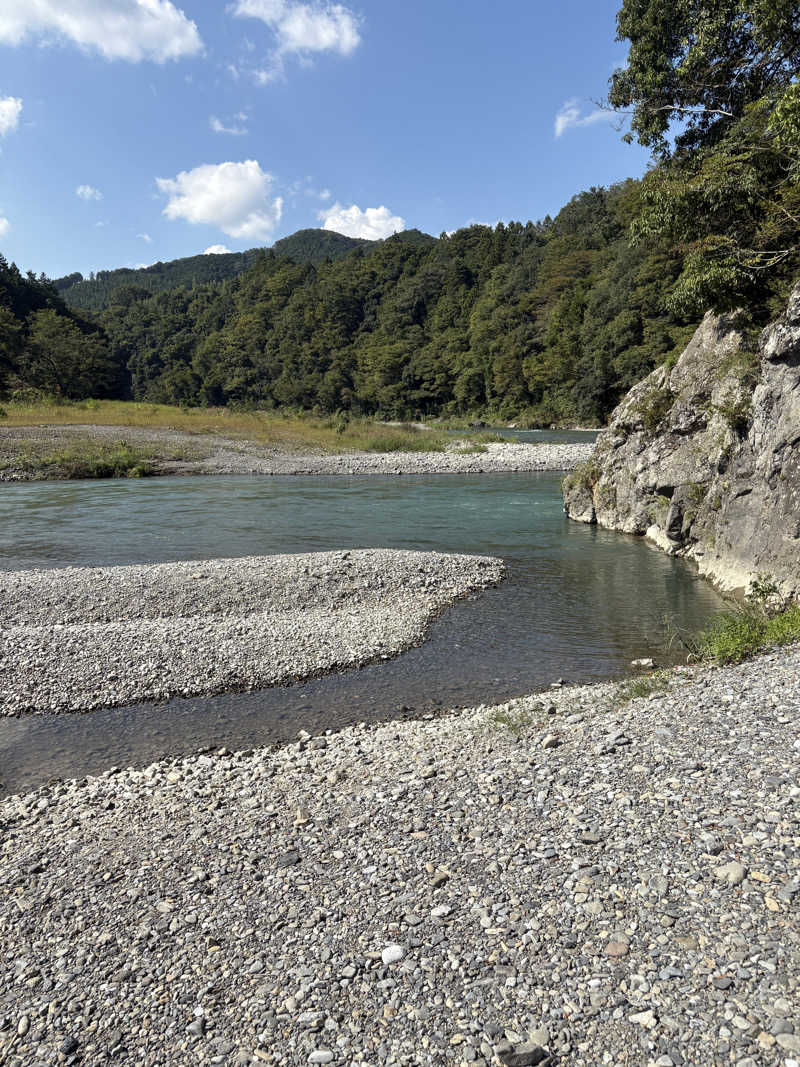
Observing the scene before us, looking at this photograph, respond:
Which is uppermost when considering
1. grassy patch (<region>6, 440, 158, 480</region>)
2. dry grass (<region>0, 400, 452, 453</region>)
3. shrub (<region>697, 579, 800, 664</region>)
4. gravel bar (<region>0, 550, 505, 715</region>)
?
dry grass (<region>0, 400, 452, 453</region>)

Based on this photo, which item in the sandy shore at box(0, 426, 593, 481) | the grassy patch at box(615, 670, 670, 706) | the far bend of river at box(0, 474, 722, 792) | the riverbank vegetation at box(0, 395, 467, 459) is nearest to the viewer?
the grassy patch at box(615, 670, 670, 706)

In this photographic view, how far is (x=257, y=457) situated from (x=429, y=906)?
150ft

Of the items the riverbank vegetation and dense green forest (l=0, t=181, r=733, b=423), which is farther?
dense green forest (l=0, t=181, r=733, b=423)

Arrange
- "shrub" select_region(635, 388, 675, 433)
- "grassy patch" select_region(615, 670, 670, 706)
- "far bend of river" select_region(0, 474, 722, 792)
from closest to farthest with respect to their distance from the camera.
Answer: "grassy patch" select_region(615, 670, 670, 706)
"far bend of river" select_region(0, 474, 722, 792)
"shrub" select_region(635, 388, 675, 433)

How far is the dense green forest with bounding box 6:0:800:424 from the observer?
18953 millimetres

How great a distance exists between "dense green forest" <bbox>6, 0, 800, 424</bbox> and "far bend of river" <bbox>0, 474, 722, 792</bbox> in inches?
346

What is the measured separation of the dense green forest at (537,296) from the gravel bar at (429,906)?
1548 centimetres

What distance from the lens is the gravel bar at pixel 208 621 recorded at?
10352 millimetres

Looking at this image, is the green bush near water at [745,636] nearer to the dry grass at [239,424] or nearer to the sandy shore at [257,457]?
the sandy shore at [257,457]

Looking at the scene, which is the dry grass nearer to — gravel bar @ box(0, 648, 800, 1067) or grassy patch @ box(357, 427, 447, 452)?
grassy patch @ box(357, 427, 447, 452)

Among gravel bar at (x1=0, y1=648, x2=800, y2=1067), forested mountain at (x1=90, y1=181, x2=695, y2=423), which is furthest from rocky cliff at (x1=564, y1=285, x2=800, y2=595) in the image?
forested mountain at (x1=90, y1=181, x2=695, y2=423)

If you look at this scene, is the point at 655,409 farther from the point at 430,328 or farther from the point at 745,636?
the point at 430,328

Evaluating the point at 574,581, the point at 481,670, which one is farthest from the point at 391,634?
the point at 574,581

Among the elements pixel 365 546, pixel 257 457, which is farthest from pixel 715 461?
pixel 257 457
